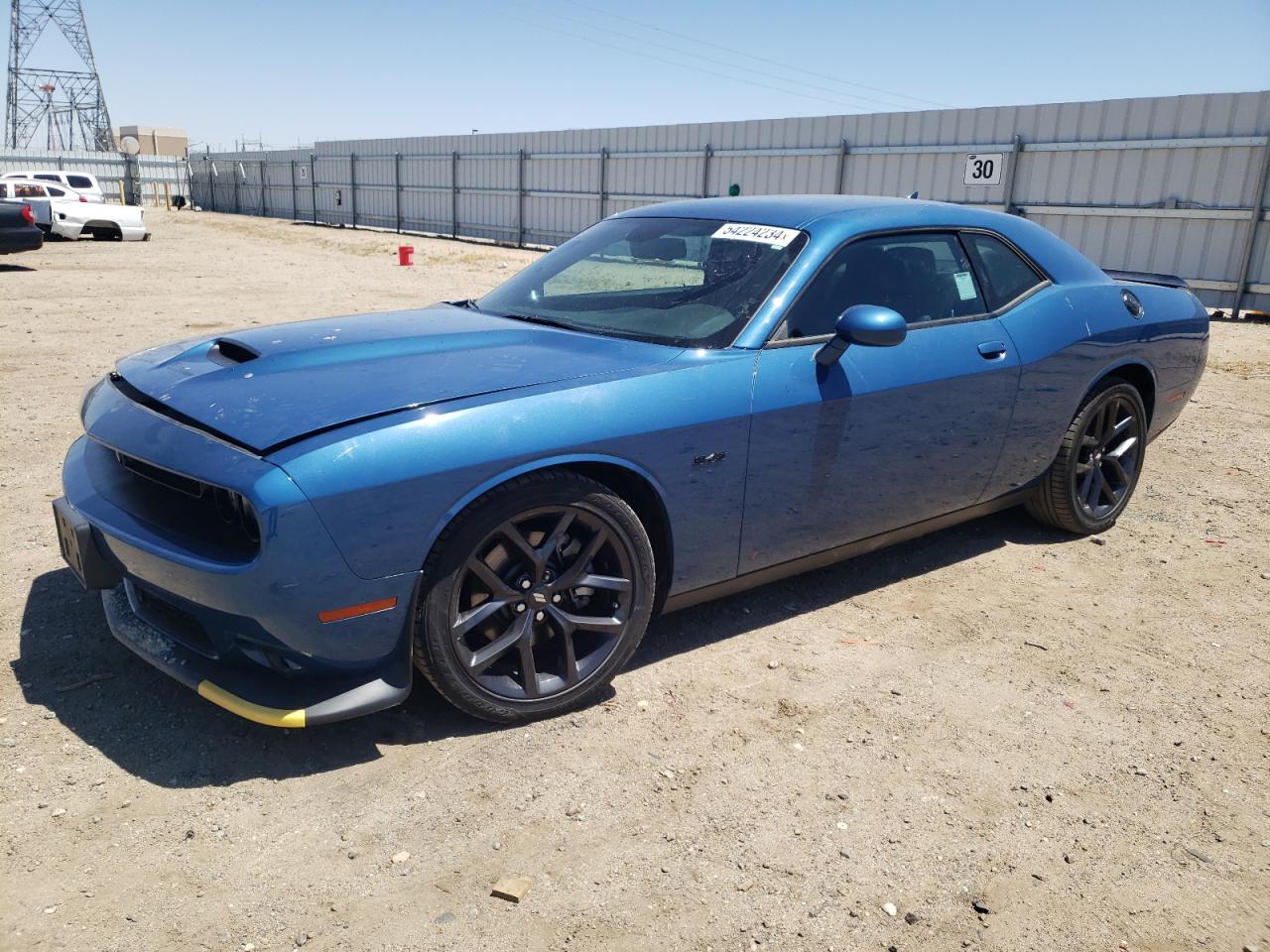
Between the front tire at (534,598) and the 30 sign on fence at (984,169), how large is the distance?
14.9 m

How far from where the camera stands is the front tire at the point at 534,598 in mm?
2771

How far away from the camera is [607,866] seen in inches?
96.6

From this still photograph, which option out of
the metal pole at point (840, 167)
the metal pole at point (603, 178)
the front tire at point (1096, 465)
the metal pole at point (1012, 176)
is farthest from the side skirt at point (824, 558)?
the metal pole at point (603, 178)

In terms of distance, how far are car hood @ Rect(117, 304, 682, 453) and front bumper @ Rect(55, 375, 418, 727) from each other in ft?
0.38

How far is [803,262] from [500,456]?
1.43 m

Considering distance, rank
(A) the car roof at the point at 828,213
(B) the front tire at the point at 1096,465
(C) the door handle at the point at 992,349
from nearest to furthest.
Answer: (A) the car roof at the point at 828,213 → (C) the door handle at the point at 992,349 → (B) the front tire at the point at 1096,465

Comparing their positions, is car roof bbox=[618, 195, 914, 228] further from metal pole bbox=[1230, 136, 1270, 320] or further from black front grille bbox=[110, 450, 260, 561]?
metal pole bbox=[1230, 136, 1270, 320]

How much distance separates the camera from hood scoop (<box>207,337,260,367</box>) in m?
3.21

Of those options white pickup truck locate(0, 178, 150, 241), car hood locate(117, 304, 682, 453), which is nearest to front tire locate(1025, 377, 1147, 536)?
car hood locate(117, 304, 682, 453)

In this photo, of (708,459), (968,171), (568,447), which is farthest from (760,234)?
(968,171)

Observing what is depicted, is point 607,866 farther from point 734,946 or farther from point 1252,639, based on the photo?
point 1252,639

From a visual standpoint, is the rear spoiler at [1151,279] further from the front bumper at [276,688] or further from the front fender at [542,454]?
the front bumper at [276,688]

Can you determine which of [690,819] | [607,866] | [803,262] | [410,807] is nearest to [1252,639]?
[803,262]

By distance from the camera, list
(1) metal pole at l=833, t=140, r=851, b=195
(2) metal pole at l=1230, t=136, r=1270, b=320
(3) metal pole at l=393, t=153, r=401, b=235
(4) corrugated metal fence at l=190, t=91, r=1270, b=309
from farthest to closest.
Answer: (3) metal pole at l=393, t=153, r=401, b=235 → (1) metal pole at l=833, t=140, r=851, b=195 → (4) corrugated metal fence at l=190, t=91, r=1270, b=309 → (2) metal pole at l=1230, t=136, r=1270, b=320
